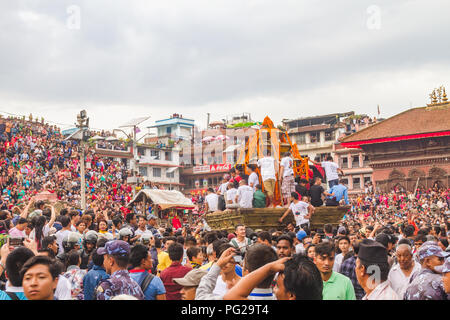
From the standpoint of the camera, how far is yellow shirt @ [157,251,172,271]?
879 cm

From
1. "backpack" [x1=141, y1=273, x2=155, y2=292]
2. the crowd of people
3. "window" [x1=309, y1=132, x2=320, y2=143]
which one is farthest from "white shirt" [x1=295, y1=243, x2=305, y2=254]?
"window" [x1=309, y1=132, x2=320, y2=143]

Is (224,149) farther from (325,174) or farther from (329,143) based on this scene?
(325,174)

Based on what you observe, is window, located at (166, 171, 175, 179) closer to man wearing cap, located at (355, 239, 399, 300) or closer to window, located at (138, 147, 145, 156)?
window, located at (138, 147, 145, 156)

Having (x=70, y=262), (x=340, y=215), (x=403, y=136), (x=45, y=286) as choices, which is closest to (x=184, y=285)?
(x=45, y=286)

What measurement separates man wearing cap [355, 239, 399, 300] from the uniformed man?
1996 millimetres

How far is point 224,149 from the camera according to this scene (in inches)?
2699

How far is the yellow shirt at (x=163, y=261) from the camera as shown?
8789 millimetres

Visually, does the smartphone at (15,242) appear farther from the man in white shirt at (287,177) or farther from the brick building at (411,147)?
the brick building at (411,147)

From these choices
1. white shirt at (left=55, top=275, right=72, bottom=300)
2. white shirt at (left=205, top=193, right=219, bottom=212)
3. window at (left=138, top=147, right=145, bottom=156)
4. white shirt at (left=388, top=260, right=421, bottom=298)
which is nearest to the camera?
white shirt at (left=55, top=275, right=72, bottom=300)

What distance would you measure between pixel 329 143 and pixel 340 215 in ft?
173

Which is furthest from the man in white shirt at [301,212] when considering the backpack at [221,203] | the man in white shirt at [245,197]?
the backpack at [221,203]

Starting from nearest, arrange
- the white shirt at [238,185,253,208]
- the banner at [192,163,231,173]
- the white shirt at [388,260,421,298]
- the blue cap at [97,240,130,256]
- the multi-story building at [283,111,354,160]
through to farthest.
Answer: the blue cap at [97,240,130,256], the white shirt at [388,260,421,298], the white shirt at [238,185,253,208], the multi-story building at [283,111,354,160], the banner at [192,163,231,173]

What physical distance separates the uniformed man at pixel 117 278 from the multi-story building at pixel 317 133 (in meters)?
60.4

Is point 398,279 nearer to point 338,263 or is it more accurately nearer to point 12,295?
point 338,263
